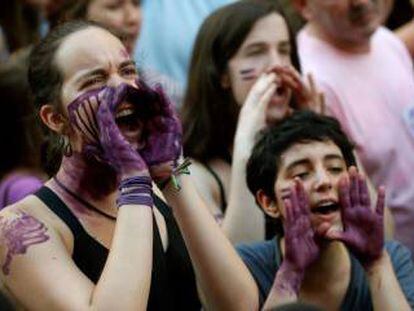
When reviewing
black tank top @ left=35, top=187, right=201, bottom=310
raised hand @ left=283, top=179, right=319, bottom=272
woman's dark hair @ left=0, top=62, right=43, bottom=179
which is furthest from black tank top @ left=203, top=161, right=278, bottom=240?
black tank top @ left=35, top=187, right=201, bottom=310

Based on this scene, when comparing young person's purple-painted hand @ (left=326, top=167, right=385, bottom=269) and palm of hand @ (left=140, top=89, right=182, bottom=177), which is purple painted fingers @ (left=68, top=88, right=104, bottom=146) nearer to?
palm of hand @ (left=140, top=89, right=182, bottom=177)

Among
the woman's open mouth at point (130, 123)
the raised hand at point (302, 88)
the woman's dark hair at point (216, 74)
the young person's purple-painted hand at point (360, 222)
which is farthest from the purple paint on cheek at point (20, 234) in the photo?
the raised hand at point (302, 88)

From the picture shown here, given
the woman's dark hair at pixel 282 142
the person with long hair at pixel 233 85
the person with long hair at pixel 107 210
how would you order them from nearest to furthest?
the person with long hair at pixel 107 210, the woman's dark hair at pixel 282 142, the person with long hair at pixel 233 85

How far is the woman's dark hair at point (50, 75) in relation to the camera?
3717mm

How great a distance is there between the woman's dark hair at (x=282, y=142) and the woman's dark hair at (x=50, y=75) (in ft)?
2.76

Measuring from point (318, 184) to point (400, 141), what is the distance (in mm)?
1141

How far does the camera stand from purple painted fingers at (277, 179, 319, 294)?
4.02m

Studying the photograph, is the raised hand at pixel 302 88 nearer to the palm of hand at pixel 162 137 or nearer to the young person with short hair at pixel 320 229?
the young person with short hair at pixel 320 229

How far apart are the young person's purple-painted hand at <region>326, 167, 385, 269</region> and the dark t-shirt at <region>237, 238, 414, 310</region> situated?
5.1 inches

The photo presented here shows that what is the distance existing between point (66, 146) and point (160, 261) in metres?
0.40

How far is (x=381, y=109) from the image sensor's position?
5309mm

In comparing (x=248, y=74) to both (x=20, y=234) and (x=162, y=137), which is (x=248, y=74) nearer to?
(x=162, y=137)

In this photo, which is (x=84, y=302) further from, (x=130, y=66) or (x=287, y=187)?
(x=287, y=187)

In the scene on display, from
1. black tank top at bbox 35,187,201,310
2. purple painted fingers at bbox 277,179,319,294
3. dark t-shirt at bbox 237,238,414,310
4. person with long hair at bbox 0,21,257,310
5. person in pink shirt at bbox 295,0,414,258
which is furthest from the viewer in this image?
person in pink shirt at bbox 295,0,414,258
